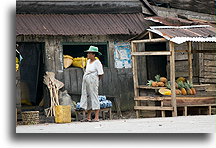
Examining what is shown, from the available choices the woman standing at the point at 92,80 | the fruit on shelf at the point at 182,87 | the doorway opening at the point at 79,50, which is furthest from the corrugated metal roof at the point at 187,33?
the doorway opening at the point at 79,50

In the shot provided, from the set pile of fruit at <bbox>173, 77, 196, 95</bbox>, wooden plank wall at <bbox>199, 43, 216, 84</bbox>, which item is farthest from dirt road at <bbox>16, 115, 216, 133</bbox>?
wooden plank wall at <bbox>199, 43, 216, 84</bbox>

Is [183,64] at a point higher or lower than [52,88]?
higher

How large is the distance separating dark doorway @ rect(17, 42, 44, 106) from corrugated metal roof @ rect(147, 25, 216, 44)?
2.96 m

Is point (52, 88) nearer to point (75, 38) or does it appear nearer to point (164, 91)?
point (75, 38)

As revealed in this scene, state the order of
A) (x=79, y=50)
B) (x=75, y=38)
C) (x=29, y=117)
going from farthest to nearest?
(x=79, y=50)
(x=75, y=38)
(x=29, y=117)

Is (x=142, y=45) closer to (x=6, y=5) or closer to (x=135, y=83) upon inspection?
(x=135, y=83)

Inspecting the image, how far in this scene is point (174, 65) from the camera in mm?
13180

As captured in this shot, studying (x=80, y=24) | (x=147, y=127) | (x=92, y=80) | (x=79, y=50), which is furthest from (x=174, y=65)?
(x=147, y=127)

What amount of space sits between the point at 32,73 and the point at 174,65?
346cm

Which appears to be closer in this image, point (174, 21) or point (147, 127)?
point (147, 127)

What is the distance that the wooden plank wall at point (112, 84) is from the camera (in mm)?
14039

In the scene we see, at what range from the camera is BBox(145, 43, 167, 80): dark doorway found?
1512 cm

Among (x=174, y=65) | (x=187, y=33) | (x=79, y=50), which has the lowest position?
(x=174, y=65)

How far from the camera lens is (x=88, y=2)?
46.8 ft
